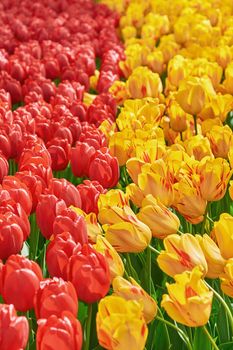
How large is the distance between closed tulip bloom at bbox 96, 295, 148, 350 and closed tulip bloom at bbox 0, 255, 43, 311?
23cm

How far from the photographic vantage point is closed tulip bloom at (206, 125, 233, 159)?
7.71ft

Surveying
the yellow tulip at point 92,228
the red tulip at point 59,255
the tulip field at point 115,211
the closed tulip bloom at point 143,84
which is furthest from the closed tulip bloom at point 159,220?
the closed tulip bloom at point 143,84

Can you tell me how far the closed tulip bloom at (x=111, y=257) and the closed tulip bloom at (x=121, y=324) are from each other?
304 mm

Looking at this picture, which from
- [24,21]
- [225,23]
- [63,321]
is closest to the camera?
[63,321]

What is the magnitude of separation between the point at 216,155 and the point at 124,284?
1.04 meters

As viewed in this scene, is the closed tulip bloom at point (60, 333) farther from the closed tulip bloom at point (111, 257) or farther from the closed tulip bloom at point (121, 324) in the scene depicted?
the closed tulip bloom at point (111, 257)

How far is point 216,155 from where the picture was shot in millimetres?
2414

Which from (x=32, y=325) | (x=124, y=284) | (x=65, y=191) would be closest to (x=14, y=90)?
(x=65, y=191)

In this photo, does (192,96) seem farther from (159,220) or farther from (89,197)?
(159,220)

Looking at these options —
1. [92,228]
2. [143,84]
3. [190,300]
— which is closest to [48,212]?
[92,228]

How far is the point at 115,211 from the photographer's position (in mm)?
1694

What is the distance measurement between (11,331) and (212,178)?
762mm

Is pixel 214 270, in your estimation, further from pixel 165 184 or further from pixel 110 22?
pixel 110 22

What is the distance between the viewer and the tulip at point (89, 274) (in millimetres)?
1443
